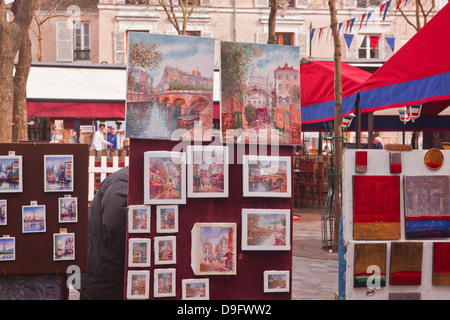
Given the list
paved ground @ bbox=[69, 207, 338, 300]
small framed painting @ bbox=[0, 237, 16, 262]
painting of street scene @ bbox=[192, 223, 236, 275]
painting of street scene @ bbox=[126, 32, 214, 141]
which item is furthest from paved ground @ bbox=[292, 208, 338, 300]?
small framed painting @ bbox=[0, 237, 16, 262]

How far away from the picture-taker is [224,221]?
409 cm

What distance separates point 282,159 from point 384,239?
2.80 feet

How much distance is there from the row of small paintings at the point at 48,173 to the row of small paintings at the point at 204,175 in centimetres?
52

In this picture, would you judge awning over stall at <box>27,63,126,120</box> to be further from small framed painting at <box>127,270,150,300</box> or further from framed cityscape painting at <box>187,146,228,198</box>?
small framed painting at <box>127,270,150,300</box>

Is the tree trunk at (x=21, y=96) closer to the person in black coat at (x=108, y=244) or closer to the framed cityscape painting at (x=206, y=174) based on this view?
the person in black coat at (x=108, y=244)

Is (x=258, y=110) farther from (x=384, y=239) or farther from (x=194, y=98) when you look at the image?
(x=384, y=239)

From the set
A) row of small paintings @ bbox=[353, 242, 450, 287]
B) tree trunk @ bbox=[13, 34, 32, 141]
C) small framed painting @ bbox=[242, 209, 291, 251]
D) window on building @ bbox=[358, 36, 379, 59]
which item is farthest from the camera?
window on building @ bbox=[358, 36, 379, 59]

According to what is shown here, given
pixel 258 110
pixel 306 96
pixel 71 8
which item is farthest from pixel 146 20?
pixel 258 110

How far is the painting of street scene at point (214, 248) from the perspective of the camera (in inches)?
159

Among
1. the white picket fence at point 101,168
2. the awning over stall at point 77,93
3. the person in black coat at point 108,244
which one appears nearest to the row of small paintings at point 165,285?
the person in black coat at point 108,244

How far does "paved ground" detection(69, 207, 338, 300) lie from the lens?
6.00 m

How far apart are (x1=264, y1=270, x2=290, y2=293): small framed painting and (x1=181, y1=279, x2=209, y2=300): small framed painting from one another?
1.33 ft

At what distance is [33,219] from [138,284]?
2.64ft

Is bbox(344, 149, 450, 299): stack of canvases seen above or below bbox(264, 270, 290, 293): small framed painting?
above
